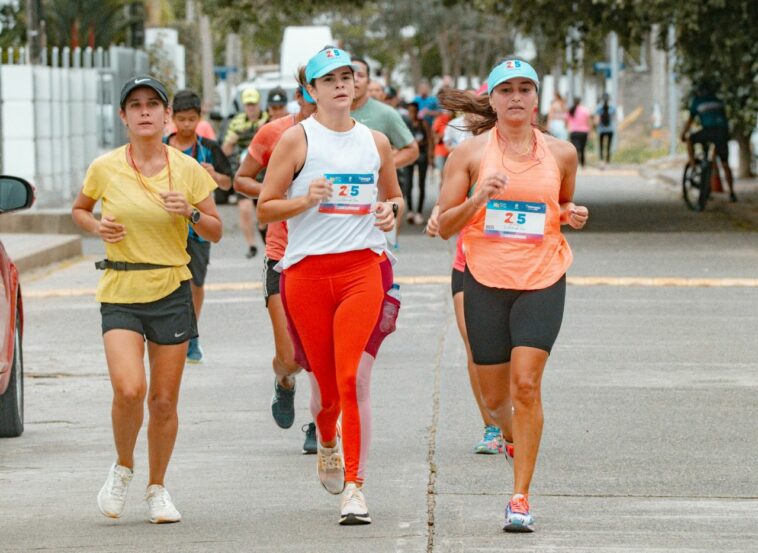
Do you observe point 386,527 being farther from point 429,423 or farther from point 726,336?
point 726,336

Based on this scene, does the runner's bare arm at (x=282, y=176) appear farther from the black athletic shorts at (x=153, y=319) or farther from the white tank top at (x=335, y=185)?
the black athletic shorts at (x=153, y=319)

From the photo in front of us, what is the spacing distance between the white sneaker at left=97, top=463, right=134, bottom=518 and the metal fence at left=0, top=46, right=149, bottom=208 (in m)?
15.8

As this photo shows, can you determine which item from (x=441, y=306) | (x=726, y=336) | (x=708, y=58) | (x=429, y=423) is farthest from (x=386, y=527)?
(x=708, y=58)

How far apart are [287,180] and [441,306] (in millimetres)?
7483

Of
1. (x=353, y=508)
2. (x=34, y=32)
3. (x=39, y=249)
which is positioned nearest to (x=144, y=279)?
(x=353, y=508)

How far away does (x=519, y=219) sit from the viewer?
688 centimetres

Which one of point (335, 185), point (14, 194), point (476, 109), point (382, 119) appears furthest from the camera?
point (382, 119)

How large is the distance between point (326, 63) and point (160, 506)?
1895 mm

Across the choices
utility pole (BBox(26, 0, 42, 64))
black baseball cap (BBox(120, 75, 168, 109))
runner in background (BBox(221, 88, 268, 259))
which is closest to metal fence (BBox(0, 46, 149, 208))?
utility pole (BBox(26, 0, 42, 64))

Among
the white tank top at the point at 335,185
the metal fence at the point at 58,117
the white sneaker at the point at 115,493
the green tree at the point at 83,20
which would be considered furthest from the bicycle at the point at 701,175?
the green tree at the point at 83,20

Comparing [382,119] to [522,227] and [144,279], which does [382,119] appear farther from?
[144,279]

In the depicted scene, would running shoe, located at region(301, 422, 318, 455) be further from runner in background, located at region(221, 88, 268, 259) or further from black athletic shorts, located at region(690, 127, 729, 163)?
black athletic shorts, located at region(690, 127, 729, 163)

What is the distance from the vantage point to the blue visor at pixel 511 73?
683 centimetres

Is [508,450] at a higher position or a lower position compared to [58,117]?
lower
